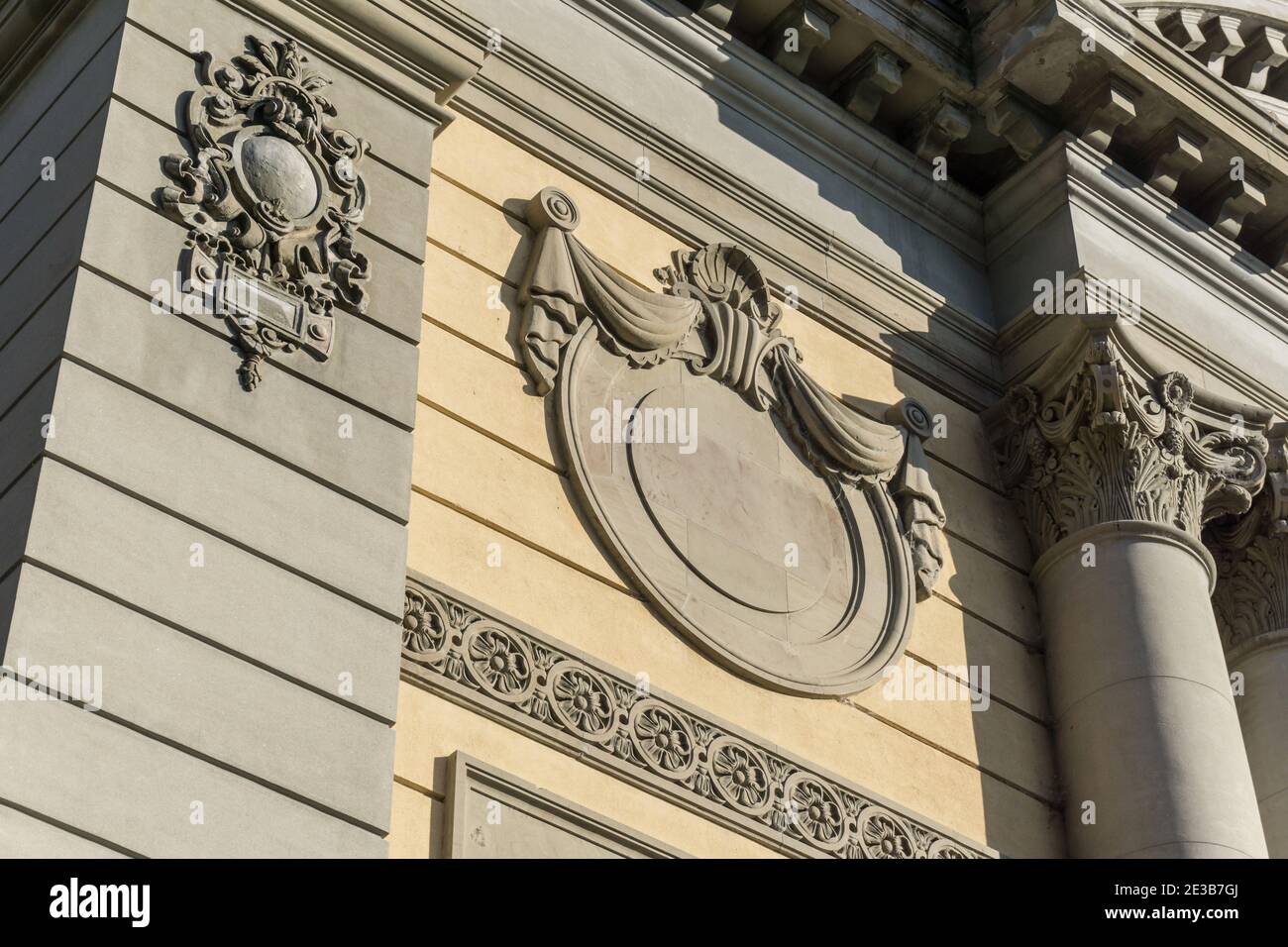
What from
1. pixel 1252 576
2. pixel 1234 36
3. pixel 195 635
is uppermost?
pixel 1234 36

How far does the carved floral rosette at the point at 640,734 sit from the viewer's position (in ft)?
37.6

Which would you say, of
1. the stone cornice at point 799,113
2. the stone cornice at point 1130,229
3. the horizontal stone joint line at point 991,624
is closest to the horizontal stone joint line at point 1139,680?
the horizontal stone joint line at point 991,624

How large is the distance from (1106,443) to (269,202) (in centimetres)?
670

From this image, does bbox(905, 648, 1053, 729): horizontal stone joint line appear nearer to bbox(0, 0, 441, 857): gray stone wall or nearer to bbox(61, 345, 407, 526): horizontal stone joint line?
bbox(0, 0, 441, 857): gray stone wall

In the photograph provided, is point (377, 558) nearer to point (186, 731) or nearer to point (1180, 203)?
point (186, 731)

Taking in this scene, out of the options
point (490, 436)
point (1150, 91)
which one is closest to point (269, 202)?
point (490, 436)

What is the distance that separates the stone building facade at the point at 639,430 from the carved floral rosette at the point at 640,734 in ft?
0.10

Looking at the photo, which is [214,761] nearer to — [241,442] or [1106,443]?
[241,442]

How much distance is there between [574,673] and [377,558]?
186cm

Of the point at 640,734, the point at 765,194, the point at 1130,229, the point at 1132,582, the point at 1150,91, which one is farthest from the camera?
the point at 1130,229

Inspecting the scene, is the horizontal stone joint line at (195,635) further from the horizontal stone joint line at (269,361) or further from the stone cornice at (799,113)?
the stone cornice at (799,113)

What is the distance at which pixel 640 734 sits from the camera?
1207 centimetres

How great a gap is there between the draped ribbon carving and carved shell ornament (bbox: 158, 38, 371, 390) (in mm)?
1725

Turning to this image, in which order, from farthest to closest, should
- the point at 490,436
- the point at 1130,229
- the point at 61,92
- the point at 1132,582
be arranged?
1. the point at 1130,229
2. the point at 1132,582
3. the point at 490,436
4. the point at 61,92
